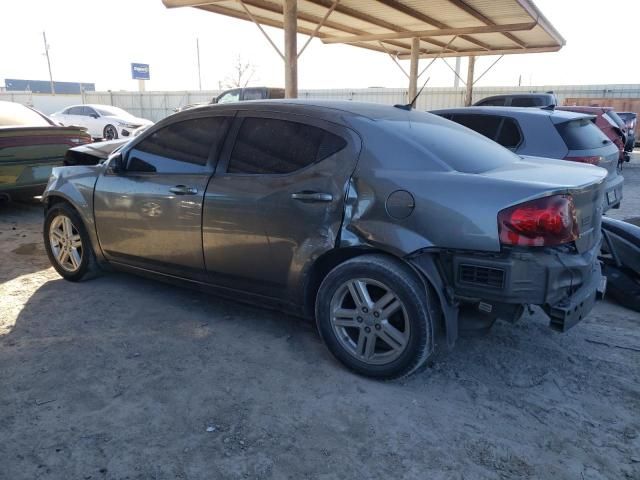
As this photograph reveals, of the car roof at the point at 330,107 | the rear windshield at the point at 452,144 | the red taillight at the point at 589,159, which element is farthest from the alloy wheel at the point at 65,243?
the red taillight at the point at 589,159

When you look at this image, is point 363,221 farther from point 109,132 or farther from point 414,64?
point 109,132

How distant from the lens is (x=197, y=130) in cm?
371

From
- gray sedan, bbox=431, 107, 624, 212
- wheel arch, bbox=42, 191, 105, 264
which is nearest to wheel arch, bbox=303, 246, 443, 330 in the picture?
wheel arch, bbox=42, 191, 105, 264

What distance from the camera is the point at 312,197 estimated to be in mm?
3059

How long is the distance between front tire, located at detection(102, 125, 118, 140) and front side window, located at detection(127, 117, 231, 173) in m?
16.5

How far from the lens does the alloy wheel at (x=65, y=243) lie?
14.7ft

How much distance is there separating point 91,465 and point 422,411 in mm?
1643

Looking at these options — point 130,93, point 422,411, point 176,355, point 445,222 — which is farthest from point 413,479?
point 130,93

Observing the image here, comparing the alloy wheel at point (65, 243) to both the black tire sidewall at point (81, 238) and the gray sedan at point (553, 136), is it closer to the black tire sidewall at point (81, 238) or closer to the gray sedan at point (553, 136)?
the black tire sidewall at point (81, 238)

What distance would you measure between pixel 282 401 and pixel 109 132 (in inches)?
739

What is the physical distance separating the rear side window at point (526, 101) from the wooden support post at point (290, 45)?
7938 millimetres

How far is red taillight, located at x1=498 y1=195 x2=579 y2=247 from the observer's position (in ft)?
8.32

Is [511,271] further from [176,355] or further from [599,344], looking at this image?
[176,355]

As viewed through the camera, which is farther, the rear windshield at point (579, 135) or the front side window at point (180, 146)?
the rear windshield at point (579, 135)
